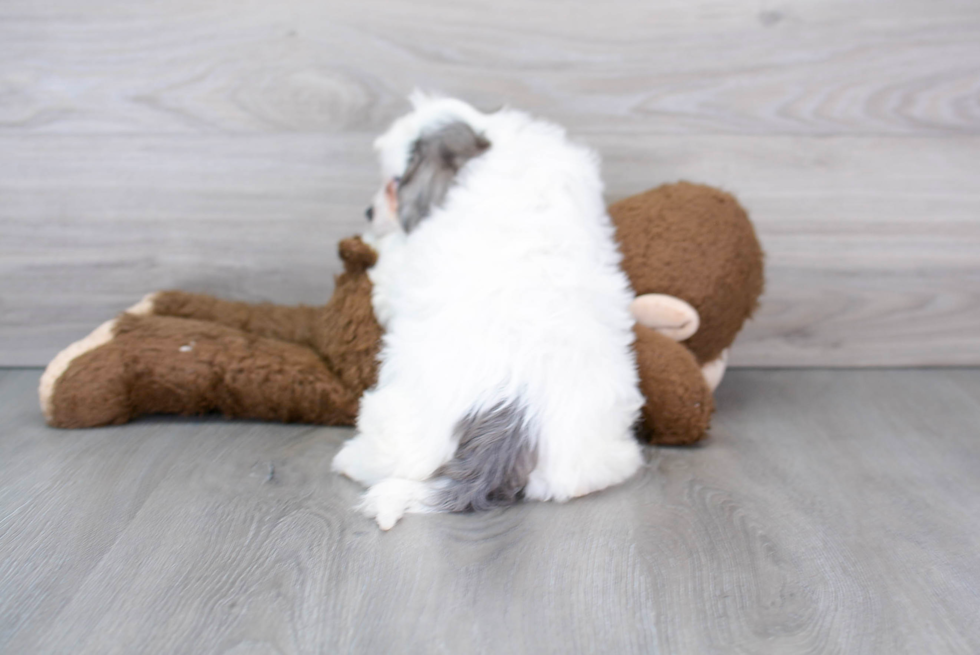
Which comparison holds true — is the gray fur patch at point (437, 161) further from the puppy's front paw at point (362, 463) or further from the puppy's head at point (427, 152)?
the puppy's front paw at point (362, 463)

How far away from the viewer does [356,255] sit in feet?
3.61

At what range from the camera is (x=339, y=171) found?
1.37m

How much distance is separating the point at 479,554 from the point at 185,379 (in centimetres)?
56

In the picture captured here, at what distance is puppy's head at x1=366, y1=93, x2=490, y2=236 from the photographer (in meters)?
1.05

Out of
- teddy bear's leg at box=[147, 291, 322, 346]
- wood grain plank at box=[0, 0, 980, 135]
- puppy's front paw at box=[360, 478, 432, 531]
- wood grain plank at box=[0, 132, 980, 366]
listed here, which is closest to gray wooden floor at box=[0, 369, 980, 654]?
puppy's front paw at box=[360, 478, 432, 531]

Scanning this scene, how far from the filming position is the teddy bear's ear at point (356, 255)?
110 centimetres

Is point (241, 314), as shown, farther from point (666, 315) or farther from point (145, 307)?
point (666, 315)

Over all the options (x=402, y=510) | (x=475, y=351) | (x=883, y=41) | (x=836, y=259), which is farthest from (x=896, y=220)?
(x=402, y=510)

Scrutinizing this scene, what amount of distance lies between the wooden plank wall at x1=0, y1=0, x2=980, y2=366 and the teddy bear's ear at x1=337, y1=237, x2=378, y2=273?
0.95 ft

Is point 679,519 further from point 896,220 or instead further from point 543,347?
point 896,220

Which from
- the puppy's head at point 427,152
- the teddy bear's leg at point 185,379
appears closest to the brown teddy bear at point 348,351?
the teddy bear's leg at point 185,379

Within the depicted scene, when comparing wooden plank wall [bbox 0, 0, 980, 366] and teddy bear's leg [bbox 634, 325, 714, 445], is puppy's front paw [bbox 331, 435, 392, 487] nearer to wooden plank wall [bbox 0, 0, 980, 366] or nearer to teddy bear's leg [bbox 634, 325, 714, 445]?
teddy bear's leg [bbox 634, 325, 714, 445]

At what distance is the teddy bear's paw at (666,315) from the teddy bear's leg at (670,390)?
0.07 feet

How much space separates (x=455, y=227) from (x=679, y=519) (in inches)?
18.7
